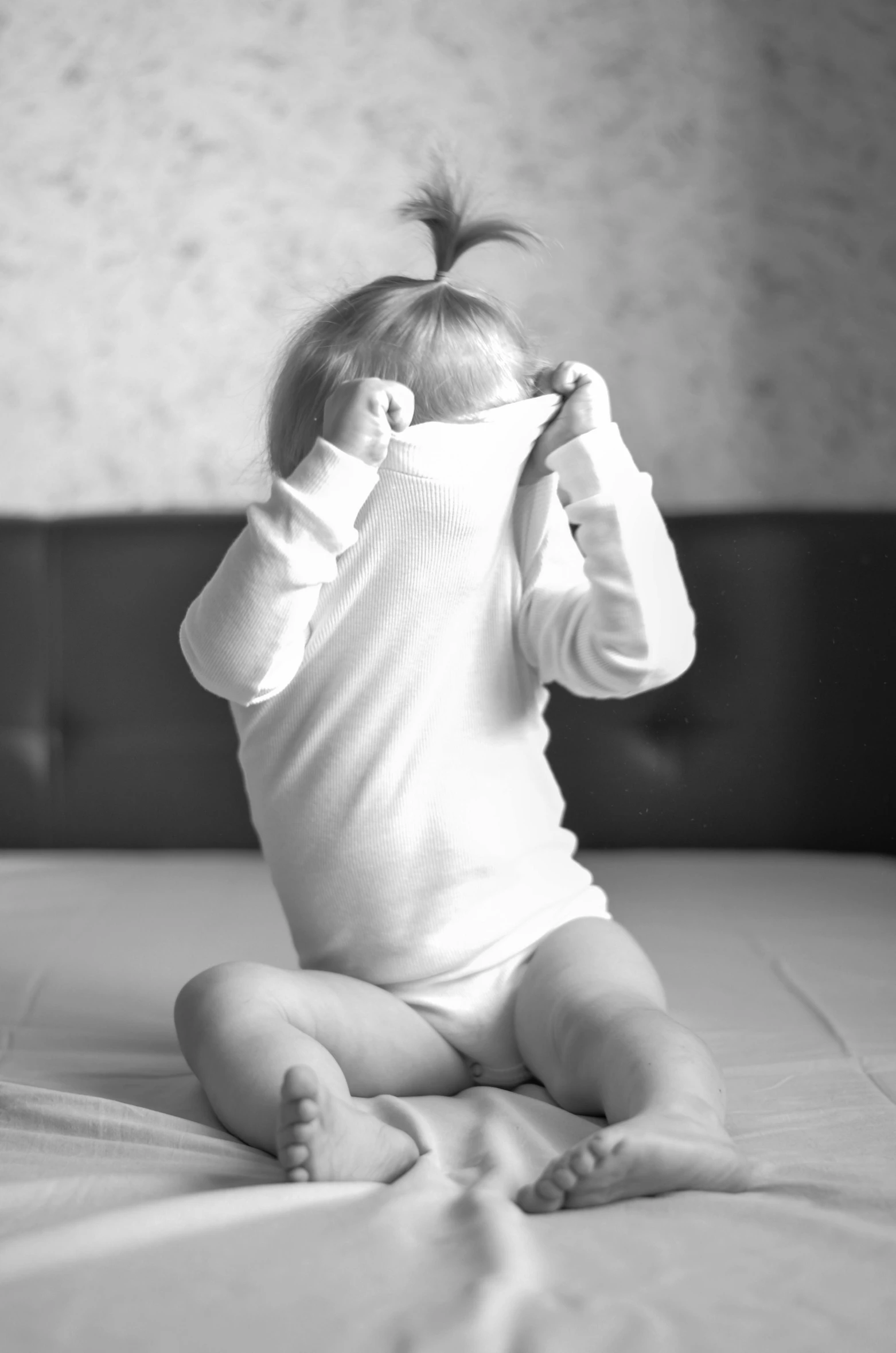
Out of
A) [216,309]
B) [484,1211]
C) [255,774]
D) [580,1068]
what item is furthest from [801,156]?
[484,1211]

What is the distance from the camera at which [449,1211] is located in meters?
0.58

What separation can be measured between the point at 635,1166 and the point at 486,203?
1.12 metres

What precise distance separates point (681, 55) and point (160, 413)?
0.68 meters

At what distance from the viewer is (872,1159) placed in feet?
2.13

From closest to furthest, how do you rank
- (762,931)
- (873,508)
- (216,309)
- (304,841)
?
(304,841), (762,931), (873,508), (216,309)

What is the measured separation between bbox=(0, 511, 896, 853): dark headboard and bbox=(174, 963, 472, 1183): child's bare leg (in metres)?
0.62

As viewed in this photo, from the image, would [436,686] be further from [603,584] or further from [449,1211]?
[449,1211]

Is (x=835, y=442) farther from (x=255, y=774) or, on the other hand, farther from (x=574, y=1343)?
(x=574, y=1343)

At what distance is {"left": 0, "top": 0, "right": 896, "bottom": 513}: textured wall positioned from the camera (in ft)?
4.73

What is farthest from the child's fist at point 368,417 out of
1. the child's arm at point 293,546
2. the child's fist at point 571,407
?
the child's fist at point 571,407

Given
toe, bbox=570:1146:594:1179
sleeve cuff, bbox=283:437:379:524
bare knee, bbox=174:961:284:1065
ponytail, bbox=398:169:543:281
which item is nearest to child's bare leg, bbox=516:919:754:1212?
toe, bbox=570:1146:594:1179

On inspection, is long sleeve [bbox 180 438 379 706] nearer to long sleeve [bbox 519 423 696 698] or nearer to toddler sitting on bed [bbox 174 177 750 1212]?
toddler sitting on bed [bbox 174 177 750 1212]

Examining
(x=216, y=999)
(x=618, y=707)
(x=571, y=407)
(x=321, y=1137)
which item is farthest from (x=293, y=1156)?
(x=618, y=707)

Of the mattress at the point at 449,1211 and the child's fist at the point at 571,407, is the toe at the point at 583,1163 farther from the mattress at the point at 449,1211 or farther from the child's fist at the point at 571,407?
the child's fist at the point at 571,407
